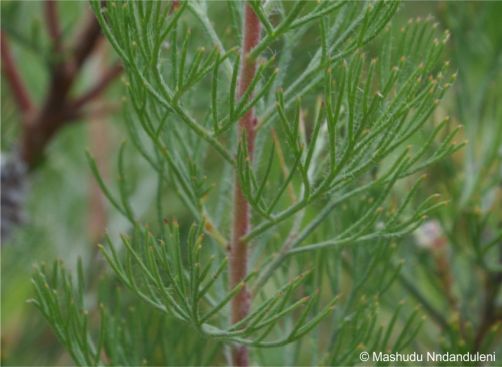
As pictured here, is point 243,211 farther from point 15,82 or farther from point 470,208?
point 15,82

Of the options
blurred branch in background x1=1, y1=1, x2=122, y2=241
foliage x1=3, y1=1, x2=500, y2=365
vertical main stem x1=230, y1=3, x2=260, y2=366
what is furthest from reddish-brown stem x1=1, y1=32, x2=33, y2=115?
vertical main stem x1=230, y1=3, x2=260, y2=366

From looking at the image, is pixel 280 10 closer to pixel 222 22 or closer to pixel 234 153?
pixel 234 153

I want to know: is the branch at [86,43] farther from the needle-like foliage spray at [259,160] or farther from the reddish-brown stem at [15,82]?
the needle-like foliage spray at [259,160]

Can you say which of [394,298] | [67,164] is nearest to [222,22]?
[67,164]

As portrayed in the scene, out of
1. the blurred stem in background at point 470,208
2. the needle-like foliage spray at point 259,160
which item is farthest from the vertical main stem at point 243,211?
the blurred stem in background at point 470,208

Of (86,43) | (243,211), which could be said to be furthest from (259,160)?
(86,43)

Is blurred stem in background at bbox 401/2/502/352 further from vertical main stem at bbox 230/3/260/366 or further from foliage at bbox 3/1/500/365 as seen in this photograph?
vertical main stem at bbox 230/3/260/366
